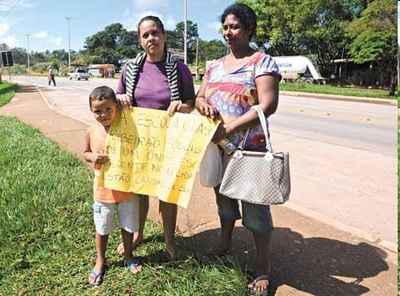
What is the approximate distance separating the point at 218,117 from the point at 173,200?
0.58 meters

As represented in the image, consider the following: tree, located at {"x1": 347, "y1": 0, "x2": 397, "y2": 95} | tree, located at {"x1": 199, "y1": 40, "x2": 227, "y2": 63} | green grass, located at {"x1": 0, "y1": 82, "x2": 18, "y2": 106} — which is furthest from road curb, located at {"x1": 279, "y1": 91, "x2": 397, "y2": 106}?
tree, located at {"x1": 199, "y1": 40, "x2": 227, "y2": 63}

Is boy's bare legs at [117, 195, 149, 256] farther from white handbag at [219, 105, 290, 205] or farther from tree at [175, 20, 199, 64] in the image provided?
tree at [175, 20, 199, 64]

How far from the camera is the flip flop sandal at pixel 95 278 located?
114 inches

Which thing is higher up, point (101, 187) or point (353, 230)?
point (101, 187)

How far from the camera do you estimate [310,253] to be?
3.32 m

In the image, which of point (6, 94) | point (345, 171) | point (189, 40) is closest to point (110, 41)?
point (189, 40)

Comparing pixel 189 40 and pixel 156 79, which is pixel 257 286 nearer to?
pixel 156 79

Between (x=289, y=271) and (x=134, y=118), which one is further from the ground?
(x=134, y=118)

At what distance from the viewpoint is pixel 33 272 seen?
3.07 m

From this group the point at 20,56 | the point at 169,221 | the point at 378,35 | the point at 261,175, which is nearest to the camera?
the point at 261,175

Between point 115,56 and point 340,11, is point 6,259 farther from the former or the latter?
point 115,56

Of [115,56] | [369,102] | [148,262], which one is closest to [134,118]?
[148,262]

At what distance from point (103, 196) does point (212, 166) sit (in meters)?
0.75

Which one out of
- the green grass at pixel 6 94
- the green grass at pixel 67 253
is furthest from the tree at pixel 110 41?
the green grass at pixel 67 253
